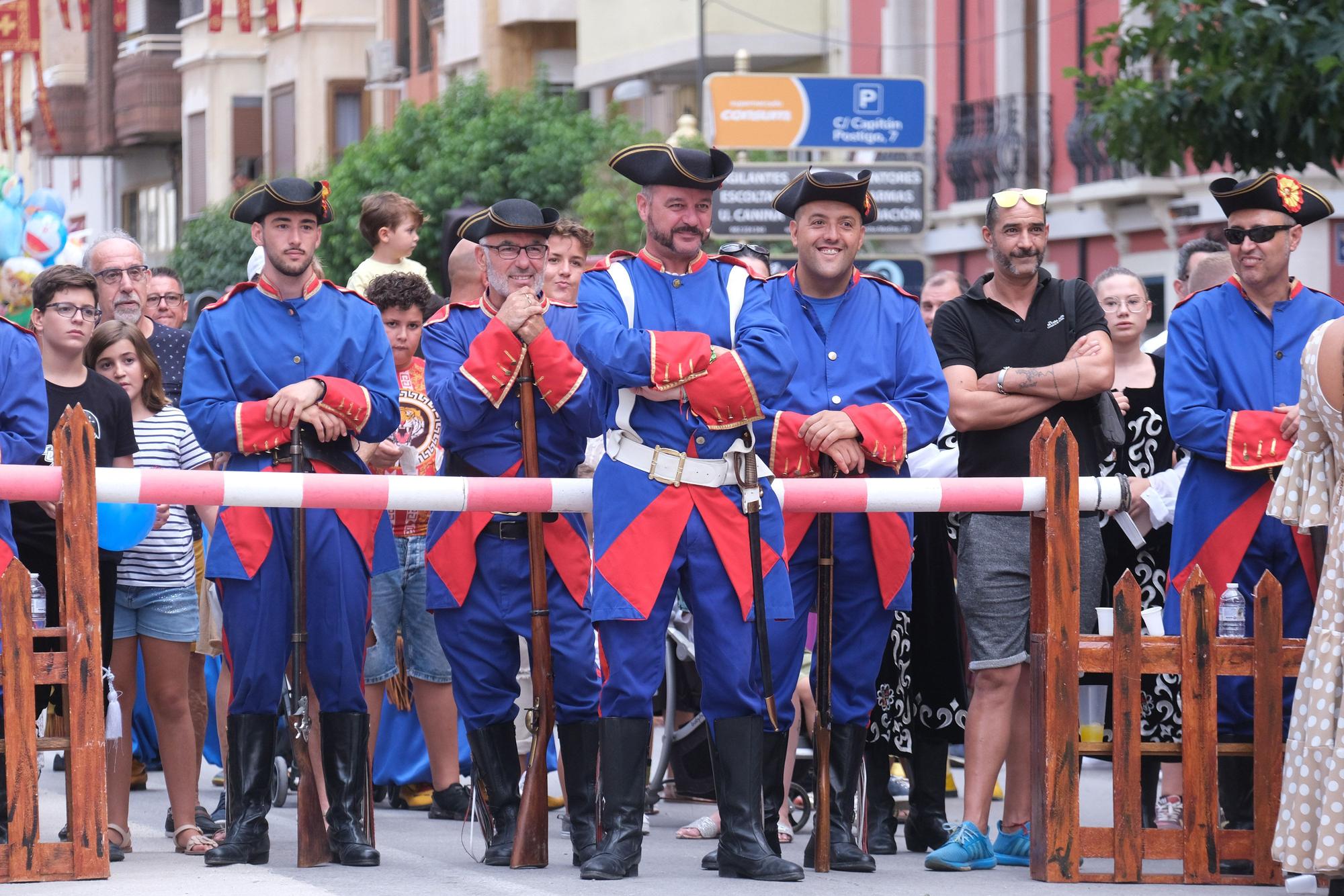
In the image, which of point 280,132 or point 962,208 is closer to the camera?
point 962,208

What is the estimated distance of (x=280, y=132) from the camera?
4700 cm

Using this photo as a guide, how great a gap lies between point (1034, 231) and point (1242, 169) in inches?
230

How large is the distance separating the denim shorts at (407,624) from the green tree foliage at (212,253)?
27.6 meters

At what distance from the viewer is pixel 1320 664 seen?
686cm

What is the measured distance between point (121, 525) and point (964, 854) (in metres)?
2.91

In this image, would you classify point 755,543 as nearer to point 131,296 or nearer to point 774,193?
point 131,296

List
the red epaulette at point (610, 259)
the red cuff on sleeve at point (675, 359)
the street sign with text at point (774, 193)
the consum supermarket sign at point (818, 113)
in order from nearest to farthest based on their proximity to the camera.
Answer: the red cuff on sleeve at point (675, 359) < the red epaulette at point (610, 259) < the street sign with text at point (774, 193) < the consum supermarket sign at point (818, 113)

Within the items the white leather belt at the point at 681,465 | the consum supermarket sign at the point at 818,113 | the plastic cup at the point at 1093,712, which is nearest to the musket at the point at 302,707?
the white leather belt at the point at 681,465

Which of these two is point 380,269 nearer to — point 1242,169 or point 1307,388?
point 1307,388

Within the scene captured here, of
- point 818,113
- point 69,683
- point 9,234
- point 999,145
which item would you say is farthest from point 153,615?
point 999,145

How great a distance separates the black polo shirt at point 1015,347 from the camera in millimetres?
7969

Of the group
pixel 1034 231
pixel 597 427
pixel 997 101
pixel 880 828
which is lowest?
pixel 880 828

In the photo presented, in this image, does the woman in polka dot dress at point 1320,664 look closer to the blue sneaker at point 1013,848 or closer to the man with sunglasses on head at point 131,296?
Answer: the blue sneaker at point 1013,848

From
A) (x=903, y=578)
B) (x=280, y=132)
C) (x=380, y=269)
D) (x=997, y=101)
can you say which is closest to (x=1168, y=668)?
(x=903, y=578)
